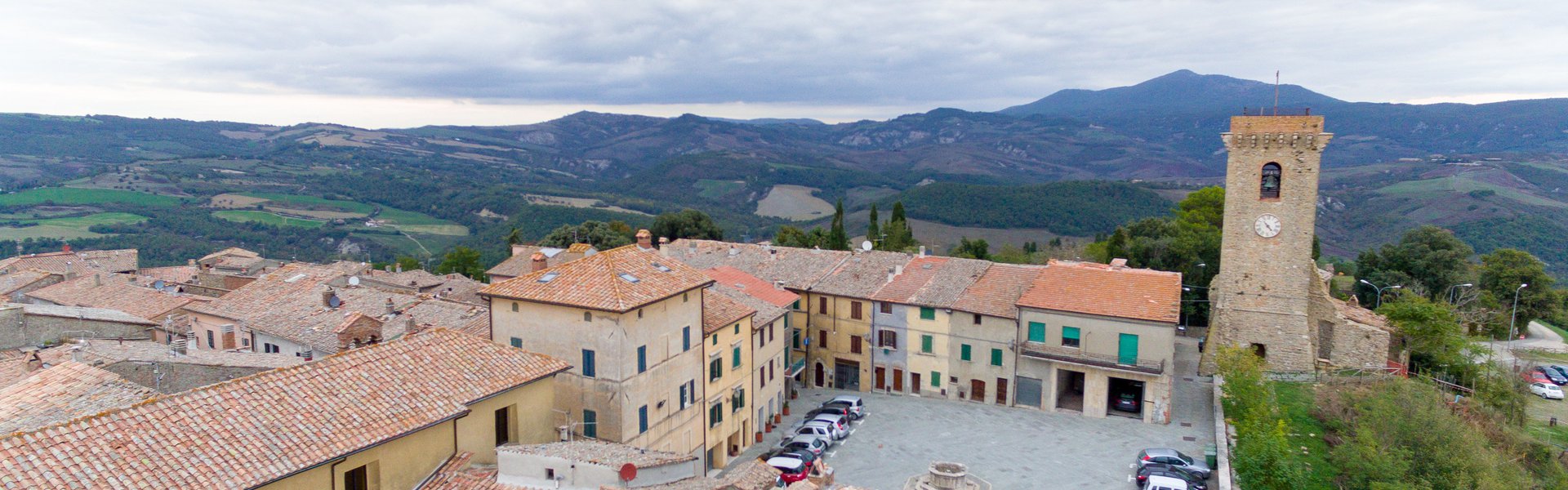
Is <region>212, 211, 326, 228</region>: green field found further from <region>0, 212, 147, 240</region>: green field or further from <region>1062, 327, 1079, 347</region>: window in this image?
<region>1062, 327, 1079, 347</region>: window

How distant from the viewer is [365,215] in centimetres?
16738

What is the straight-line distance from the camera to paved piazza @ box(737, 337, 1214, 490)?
32188 mm

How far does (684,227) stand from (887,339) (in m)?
46.4

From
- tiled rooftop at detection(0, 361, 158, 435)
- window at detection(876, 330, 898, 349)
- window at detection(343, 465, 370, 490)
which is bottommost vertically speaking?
window at detection(876, 330, 898, 349)

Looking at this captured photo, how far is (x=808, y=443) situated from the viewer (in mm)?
34250

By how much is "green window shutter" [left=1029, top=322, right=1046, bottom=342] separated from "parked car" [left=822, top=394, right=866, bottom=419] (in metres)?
9.10

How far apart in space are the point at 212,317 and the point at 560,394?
66.7ft

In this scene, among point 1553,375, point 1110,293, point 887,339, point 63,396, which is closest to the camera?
point 63,396

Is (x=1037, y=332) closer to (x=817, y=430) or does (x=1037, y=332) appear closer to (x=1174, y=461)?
(x=1174, y=461)

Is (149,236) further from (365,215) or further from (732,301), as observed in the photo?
(732,301)

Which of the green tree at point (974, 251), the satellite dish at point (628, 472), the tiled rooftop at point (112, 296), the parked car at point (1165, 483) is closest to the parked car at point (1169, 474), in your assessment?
the parked car at point (1165, 483)

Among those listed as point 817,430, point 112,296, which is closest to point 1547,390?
point 817,430

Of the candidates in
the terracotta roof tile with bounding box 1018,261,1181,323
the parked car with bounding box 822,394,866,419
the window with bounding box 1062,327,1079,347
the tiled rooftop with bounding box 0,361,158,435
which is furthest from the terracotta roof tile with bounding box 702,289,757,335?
the tiled rooftop with bounding box 0,361,158,435

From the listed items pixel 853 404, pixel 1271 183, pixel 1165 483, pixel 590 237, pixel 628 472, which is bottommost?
pixel 853 404
